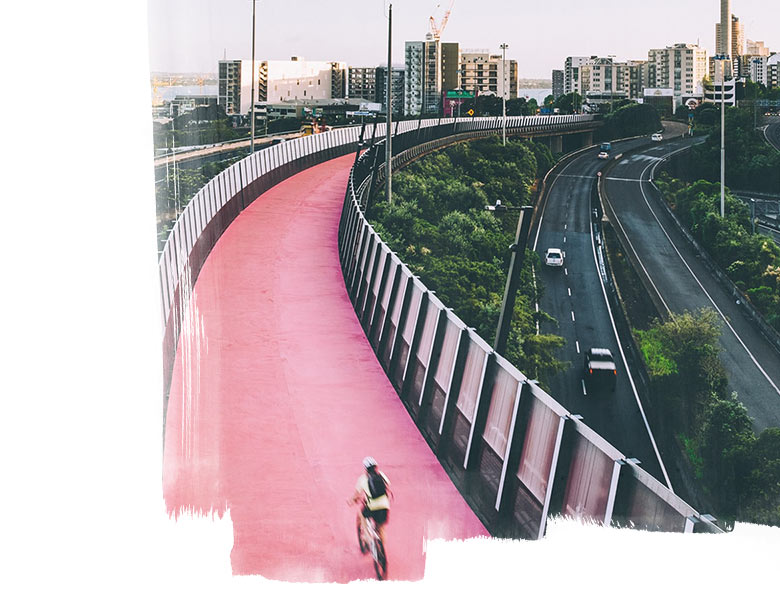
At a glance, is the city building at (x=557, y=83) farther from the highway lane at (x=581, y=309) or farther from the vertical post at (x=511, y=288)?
the vertical post at (x=511, y=288)

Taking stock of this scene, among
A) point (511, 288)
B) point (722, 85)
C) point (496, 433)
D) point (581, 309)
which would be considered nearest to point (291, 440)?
point (496, 433)

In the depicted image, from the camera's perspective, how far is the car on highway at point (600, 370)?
3951mm

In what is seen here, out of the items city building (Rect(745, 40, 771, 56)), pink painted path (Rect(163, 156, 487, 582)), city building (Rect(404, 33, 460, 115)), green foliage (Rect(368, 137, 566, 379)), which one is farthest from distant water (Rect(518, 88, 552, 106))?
pink painted path (Rect(163, 156, 487, 582))

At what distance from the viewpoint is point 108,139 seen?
4.22 metres

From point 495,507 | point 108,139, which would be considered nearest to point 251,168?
point 108,139

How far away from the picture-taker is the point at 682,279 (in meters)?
4.22

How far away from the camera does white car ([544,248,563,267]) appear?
176 inches

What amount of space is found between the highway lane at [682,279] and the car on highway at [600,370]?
44 cm

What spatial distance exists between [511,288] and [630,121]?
4.33 feet

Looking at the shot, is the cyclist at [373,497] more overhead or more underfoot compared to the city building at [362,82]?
more underfoot

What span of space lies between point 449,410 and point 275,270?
268cm

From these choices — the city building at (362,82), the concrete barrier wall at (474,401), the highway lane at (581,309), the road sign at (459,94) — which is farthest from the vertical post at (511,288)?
the city building at (362,82)

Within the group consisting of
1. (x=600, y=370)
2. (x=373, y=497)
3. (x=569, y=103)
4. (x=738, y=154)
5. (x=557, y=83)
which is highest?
(x=557, y=83)

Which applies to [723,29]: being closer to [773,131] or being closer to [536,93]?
[773,131]
